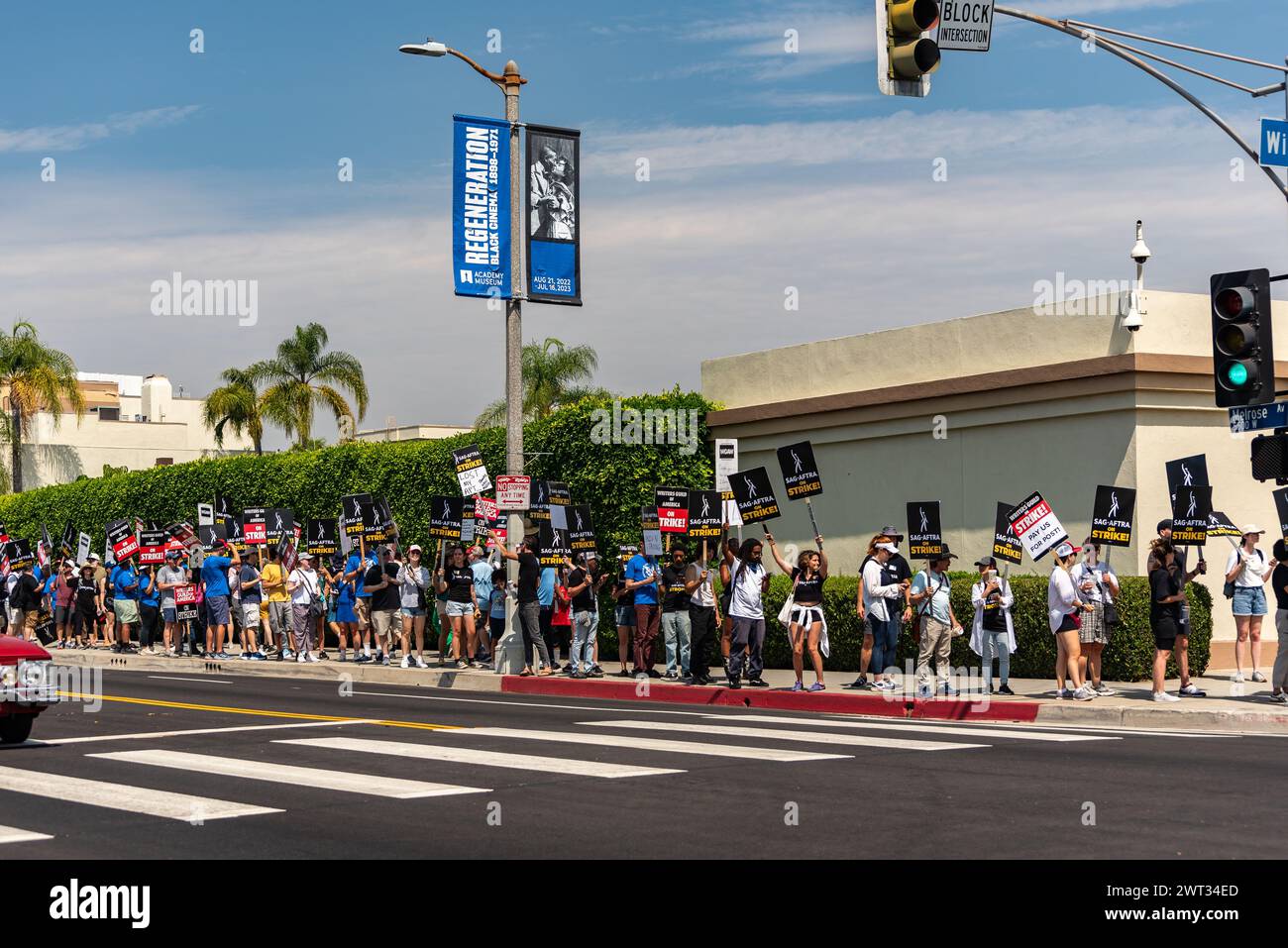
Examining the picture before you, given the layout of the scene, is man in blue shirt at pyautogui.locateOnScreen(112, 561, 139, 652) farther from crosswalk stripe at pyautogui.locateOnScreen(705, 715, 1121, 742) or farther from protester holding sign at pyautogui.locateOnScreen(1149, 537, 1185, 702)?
protester holding sign at pyautogui.locateOnScreen(1149, 537, 1185, 702)

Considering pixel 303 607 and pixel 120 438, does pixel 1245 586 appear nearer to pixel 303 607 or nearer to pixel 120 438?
pixel 303 607

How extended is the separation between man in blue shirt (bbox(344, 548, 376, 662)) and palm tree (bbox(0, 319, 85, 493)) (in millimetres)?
41498

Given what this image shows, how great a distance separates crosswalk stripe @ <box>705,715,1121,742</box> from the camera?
14.3 metres

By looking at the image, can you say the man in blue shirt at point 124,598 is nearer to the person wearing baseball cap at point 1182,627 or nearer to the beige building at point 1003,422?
the beige building at point 1003,422

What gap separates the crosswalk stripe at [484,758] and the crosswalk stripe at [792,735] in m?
2.40

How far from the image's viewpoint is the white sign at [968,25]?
12.0 m

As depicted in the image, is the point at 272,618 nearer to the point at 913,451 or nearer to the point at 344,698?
the point at 344,698

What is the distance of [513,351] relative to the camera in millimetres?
21984

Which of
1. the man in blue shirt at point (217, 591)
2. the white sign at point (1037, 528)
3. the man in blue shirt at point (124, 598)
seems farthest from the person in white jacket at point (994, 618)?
the man in blue shirt at point (124, 598)

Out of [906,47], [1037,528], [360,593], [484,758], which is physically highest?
[906,47]

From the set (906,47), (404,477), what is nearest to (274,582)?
(404,477)

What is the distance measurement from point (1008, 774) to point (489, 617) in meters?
13.8

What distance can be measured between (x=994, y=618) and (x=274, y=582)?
1339 centimetres
